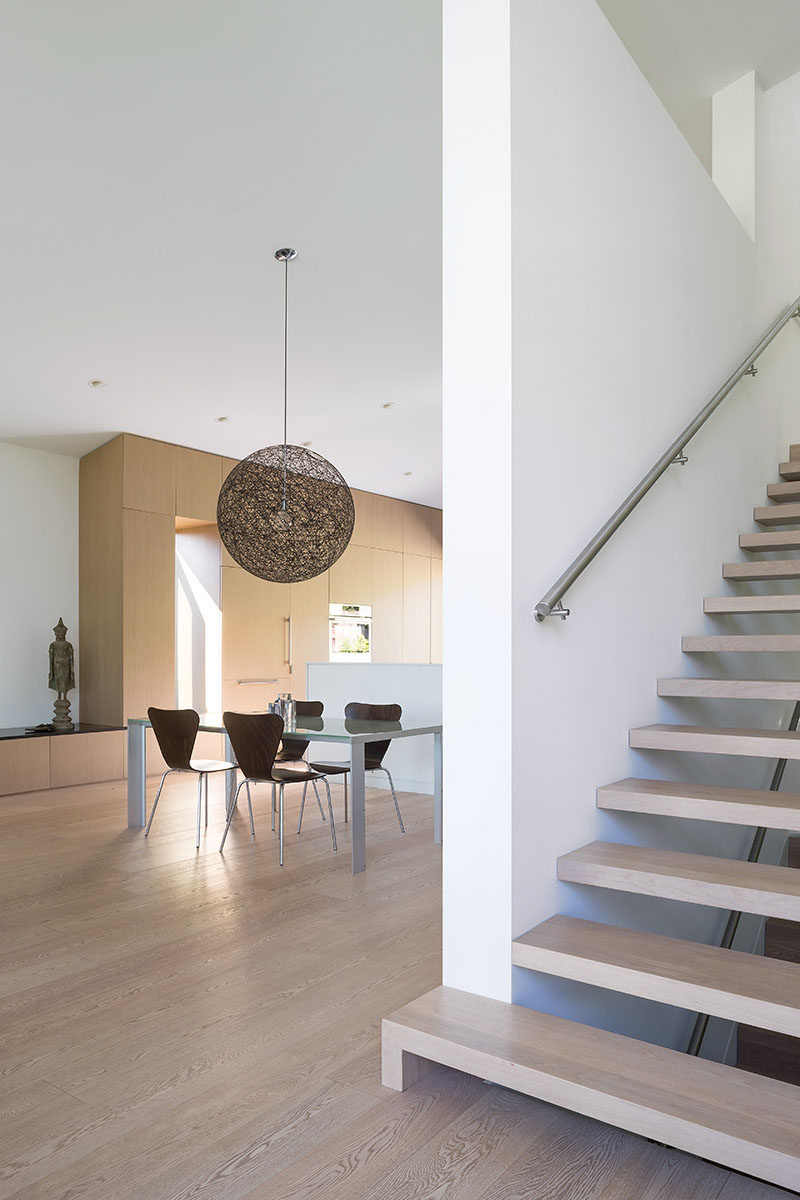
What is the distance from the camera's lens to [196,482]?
25.9 ft

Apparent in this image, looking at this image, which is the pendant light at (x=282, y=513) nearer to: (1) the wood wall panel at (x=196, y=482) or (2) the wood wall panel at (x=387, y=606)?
(1) the wood wall panel at (x=196, y=482)

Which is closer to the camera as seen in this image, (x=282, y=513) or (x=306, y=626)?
(x=282, y=513)

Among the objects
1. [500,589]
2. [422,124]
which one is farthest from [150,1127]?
[422,124]

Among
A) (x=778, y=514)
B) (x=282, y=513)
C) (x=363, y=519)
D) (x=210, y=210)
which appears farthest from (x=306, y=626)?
(x=778, y=514)

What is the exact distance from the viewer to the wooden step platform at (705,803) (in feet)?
7.44

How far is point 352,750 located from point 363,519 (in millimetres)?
6084

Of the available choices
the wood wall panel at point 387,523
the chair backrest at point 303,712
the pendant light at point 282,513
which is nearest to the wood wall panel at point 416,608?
the wood wall panel at point 387,523

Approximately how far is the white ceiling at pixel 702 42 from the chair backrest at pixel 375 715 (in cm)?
424

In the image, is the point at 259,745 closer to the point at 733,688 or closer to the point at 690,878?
the point at 733,688

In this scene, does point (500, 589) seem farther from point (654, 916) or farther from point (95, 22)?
Answer: point (95, 22)

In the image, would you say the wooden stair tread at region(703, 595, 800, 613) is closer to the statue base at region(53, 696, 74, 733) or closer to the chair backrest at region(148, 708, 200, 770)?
the chair backrest at region(148, 708, 200, 770)

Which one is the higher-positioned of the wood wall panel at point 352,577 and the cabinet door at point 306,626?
the wood wall panel at point 352,577

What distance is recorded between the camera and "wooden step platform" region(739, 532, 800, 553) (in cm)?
386

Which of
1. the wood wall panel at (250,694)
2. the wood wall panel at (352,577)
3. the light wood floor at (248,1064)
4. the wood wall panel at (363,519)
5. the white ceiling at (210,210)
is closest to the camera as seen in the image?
the light wood floor at (248,1064)
